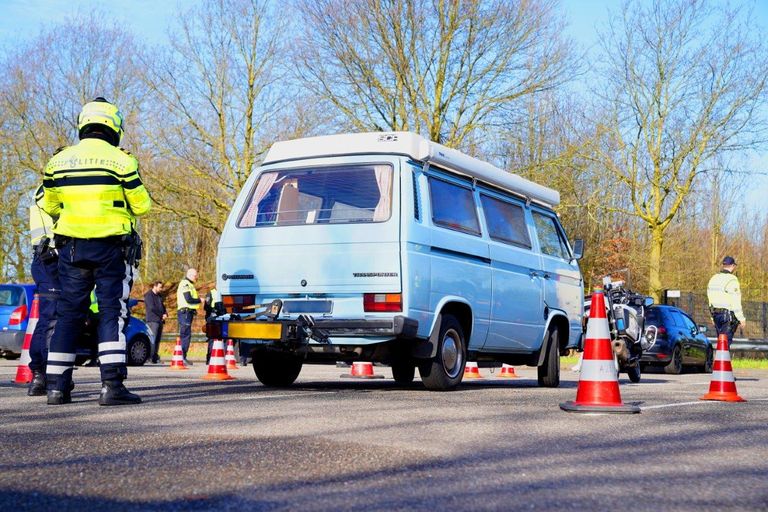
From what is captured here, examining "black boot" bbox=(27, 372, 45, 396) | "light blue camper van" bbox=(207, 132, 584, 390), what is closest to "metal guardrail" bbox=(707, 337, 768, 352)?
"light blue camper van" bbox=(207, 132, 584, 390)

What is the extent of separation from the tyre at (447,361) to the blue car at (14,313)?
10683 mm

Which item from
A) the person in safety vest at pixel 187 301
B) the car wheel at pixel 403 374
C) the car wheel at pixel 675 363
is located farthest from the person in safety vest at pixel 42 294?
the car wheel at pixel 675 363

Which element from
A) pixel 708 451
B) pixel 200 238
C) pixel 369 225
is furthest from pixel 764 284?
pixel 708 451

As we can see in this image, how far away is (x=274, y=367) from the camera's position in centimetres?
1044

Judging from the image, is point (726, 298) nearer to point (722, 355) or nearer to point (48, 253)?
point (722, 355)

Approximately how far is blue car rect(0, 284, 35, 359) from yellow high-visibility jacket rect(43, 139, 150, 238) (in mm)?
11146

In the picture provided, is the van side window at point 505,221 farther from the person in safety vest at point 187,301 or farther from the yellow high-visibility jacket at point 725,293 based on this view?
the person in safety vest at point 187,301

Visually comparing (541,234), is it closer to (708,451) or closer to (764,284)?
(708,451)

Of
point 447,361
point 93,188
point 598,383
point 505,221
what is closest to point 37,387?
point 93,188

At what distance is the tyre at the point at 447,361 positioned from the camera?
9570 mm

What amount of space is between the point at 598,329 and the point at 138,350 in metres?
13.1

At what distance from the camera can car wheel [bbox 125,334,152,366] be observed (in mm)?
19156

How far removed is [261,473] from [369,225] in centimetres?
477

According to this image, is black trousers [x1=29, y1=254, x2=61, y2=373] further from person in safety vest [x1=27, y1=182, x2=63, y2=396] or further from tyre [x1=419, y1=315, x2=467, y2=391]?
tyre [x1=419, y1=315, x2=467, y2=391]
